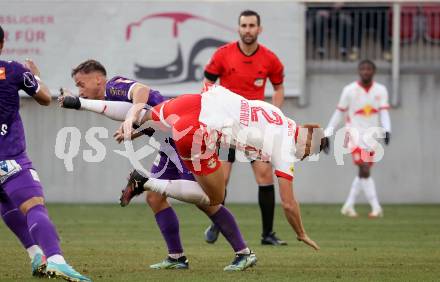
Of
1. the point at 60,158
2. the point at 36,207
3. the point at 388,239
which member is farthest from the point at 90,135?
the point at 36,207

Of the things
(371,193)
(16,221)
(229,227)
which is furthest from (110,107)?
(371,193)

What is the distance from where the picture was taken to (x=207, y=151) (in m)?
9.45

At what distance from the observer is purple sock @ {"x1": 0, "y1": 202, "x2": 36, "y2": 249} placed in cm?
924

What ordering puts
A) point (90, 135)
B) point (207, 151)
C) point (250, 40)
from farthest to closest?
1. point (90, 135)
2. point (250, 40)
3. point (207, 151)

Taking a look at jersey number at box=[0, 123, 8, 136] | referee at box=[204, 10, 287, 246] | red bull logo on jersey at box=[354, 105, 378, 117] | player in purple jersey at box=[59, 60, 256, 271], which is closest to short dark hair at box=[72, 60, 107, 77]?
player in purple jersey at box=[59, 60, 256, 271]

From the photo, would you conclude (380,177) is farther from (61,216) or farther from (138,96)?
(138,96)

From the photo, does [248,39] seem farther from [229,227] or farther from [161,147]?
[229,227]

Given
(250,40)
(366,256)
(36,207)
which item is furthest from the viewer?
(250,40)

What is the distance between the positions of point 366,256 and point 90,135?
8367mm

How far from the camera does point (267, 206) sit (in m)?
12.8

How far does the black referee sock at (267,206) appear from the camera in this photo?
12633 millimetres

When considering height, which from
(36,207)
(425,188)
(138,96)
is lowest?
(425,188)

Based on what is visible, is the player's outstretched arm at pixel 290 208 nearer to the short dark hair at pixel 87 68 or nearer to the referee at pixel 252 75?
the short dark hair at pixel 87 68

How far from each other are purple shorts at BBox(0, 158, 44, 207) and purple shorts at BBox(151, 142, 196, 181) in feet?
5.43
